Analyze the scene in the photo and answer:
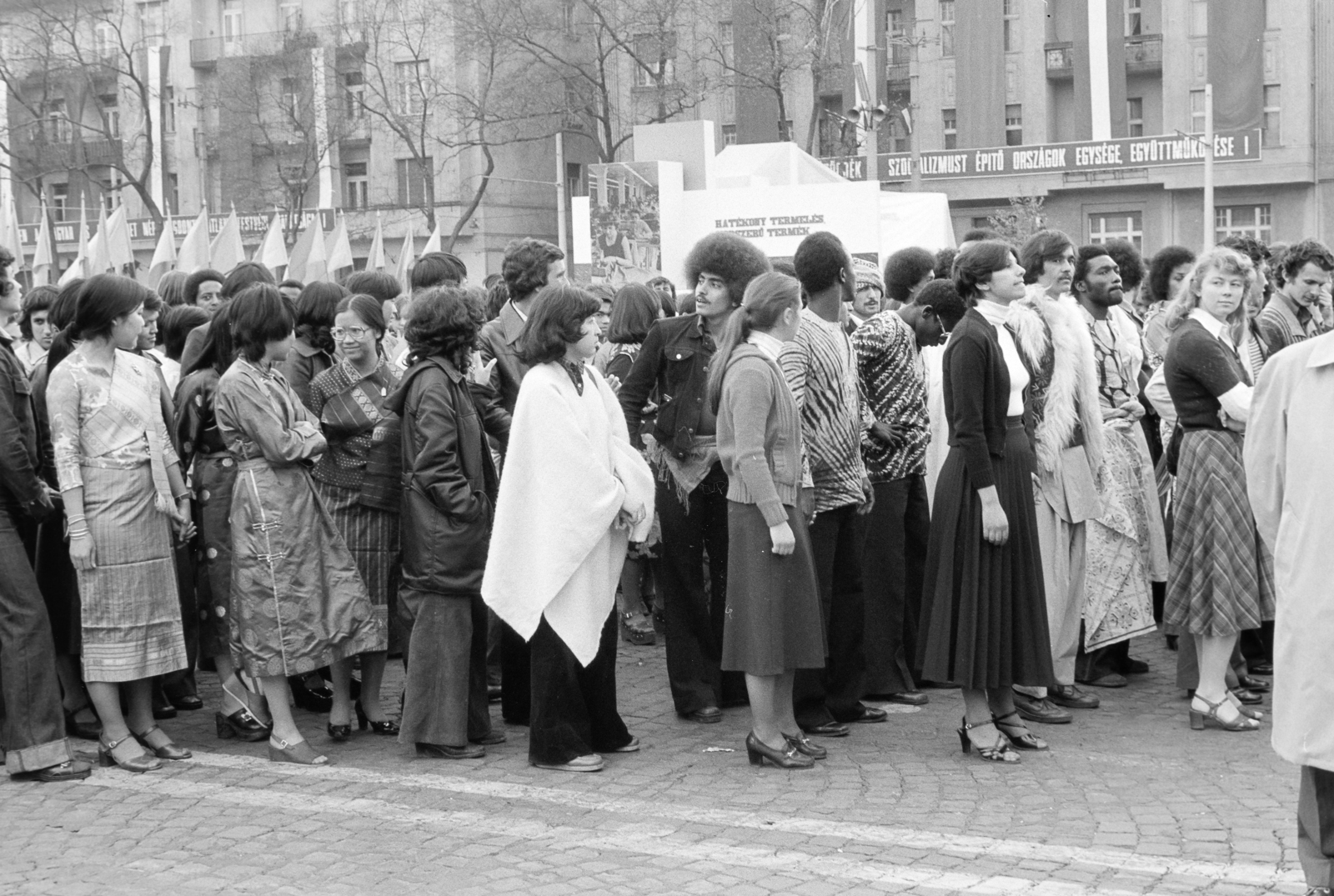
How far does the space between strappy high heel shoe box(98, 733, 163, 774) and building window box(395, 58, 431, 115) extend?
1827 inches

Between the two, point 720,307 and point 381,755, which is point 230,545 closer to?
point 381,755

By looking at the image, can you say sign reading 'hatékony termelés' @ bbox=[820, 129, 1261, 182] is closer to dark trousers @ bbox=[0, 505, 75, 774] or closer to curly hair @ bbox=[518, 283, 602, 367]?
curly hair @ bbox=[518, 283, 602, 367]

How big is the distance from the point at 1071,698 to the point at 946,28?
47.5 metres

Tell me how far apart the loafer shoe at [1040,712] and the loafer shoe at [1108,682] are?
72cm

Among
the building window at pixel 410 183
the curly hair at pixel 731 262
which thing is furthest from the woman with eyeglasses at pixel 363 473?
the building window at pixel 410 183

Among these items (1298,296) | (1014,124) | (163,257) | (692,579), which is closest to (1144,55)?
(1014,124)

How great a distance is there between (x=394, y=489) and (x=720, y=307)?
5.46 ft

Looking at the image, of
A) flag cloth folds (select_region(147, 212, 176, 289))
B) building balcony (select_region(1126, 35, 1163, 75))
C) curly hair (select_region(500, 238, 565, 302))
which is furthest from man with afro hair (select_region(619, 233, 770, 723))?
building balcony (select_region(1126, 35, 1163, 75))

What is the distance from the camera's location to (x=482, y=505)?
6570mm

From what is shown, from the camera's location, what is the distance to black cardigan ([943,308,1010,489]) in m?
6.36

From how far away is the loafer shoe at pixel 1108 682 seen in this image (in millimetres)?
7867

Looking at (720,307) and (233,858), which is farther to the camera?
(720,307)

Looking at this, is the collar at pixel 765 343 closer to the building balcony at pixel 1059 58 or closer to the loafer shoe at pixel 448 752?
the loafer shoe at pixel 448 752

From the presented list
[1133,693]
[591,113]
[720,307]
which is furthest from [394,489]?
[591,113]
